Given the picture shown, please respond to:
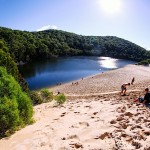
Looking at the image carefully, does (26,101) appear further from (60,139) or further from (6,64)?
(60,139)

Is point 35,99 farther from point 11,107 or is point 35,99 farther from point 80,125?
point 80,125

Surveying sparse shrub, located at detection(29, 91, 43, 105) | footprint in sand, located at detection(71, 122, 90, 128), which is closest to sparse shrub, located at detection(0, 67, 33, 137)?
footprint in sand, located at detection(71, 122, 90, 128)

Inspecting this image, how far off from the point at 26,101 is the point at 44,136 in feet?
18.9

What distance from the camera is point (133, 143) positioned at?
36.7 feet

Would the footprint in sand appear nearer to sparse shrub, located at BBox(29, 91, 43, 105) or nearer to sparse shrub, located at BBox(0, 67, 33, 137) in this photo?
sparse shrub, located at BBox(0, 67, 33, 137)

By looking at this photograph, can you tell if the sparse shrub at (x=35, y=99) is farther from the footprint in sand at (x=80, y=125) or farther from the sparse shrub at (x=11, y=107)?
the footprint in sand at (x=80, y=125)

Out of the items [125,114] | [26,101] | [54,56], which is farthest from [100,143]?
[54,56]

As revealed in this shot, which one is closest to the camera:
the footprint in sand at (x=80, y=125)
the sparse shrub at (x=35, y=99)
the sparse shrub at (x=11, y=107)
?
the footprint in sand at (x=80, y=125)

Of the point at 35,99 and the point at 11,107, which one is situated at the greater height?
the point at 11,107

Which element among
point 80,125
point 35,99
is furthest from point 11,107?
point 35,99

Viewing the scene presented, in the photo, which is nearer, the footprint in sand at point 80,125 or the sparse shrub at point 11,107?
the footprint in sand at point 80,125

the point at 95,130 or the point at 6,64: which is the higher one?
the point at 6,64

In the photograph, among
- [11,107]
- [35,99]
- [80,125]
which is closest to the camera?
[80,125]

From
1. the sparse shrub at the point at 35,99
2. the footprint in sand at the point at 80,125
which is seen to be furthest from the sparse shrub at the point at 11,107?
the sparse shrub at the point at 35,99
